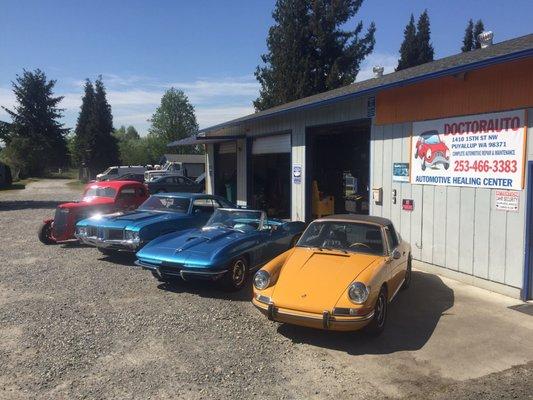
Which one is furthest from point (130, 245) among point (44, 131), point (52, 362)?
point (44, 131)

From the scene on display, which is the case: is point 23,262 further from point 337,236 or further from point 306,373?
point 306,373

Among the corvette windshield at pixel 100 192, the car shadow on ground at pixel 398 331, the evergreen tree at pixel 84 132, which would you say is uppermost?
the evergreen tree at pixel 84 132

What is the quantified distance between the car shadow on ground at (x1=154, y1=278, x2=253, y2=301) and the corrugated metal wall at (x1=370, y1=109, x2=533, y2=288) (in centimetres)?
344

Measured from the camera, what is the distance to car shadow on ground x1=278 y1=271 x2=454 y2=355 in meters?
5.01

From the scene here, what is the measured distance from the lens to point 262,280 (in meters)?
5.48

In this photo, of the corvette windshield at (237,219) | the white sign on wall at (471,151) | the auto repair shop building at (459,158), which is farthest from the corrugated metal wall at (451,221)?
the corvette windshield at (237,219)

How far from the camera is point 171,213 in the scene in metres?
9.70

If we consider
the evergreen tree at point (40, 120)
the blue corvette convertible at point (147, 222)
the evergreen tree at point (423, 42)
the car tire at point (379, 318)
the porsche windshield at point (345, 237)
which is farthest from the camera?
the evergreen tree at point (40, 120)

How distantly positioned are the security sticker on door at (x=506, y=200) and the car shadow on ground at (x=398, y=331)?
1.55 metres

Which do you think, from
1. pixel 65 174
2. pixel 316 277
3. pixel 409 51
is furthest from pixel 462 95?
pixel 65 174

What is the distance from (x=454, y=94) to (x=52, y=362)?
709 centimetres

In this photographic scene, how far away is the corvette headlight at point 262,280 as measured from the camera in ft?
17.8

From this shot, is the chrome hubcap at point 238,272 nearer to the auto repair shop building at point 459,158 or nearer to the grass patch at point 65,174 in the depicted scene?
the auto repair shop building at point 459,158

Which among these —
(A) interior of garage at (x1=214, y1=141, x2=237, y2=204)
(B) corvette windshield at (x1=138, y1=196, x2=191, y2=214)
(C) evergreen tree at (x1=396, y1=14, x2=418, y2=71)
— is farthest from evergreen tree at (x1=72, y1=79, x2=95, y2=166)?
(B) corvette windshield at (x1=138, y1=196, x2=191, y2=214)
